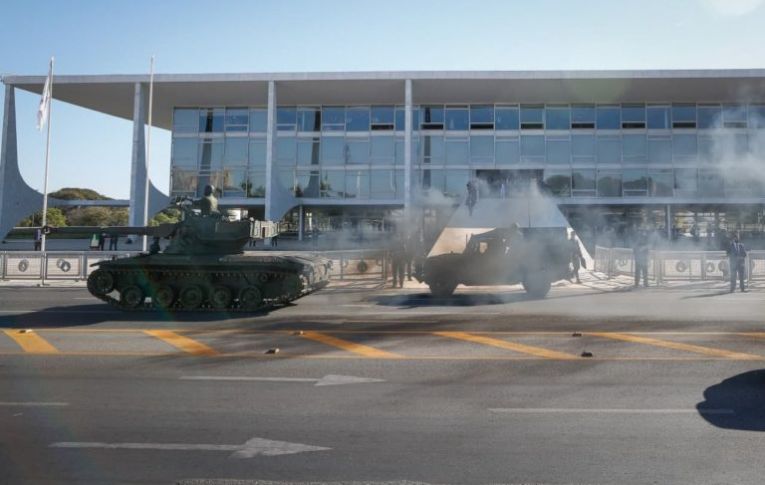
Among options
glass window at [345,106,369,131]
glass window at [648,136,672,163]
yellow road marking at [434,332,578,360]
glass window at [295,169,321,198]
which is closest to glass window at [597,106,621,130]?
glass window at [648,136,672,163]

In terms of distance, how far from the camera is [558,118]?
39.7 m

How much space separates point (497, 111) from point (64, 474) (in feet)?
128

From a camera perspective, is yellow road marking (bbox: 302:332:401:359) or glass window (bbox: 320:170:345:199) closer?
yellow road marking (bbox: 302:332:401:359)

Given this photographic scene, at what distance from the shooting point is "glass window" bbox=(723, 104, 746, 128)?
39781 mm

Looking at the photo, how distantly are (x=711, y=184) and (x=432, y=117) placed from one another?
1944cm

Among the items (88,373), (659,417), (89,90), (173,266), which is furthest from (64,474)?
(89,90)

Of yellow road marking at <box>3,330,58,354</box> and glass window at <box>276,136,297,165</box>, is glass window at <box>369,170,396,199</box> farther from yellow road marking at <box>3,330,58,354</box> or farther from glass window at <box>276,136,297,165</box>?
yellow road marking at <box>3,330,58,354</box>

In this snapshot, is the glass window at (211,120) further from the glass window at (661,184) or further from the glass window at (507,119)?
the glass window at (661,184)

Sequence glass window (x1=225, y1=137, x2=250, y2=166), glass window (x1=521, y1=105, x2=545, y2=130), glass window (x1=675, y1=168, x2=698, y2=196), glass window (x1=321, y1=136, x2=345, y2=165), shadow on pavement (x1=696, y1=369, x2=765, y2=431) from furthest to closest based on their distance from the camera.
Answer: glass window (x1=225, y1=137, x2=250, y2=166)
glass window (x1=321, y1=136, x2=345, y2=165)
glass window (x1=521, y1=105, x2=545, y2=130)
glass window (x1=675, y1=168, x2=698, y2=196)
shadow on pavement (x1=696, y1=369, x2=765, y2=431)

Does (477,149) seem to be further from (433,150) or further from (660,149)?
(660,149)

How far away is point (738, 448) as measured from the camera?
4.68 meters

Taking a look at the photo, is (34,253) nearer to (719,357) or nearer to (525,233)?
(525,233)

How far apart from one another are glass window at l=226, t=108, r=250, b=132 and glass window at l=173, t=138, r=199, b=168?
2599 millimetres

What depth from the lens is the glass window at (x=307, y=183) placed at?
4069cm
